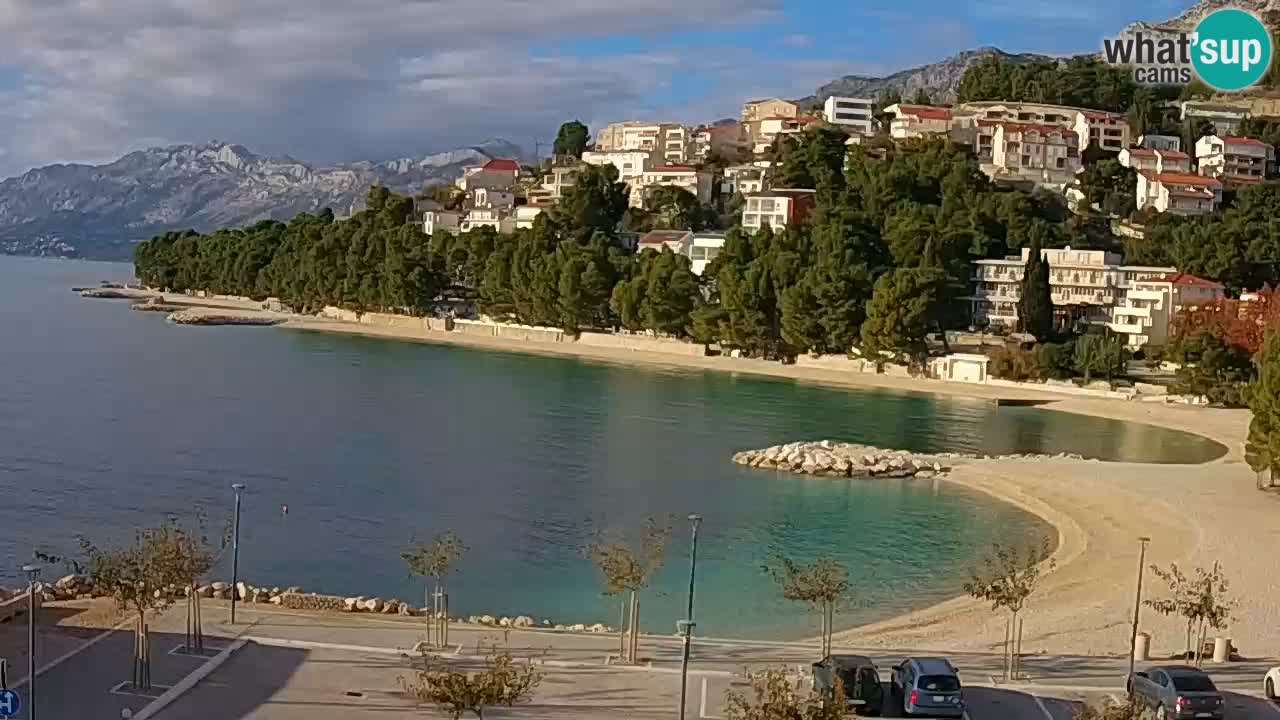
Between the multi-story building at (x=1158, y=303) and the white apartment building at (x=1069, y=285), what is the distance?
118 cm

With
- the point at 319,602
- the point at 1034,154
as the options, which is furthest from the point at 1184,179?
the point at 319,602

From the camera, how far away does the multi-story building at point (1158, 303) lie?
239 feet

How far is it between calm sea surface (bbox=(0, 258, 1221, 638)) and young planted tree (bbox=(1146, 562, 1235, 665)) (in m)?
4.27

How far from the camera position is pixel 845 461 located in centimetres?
4141

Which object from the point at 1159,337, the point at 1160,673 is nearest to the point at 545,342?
the point at 1159,337

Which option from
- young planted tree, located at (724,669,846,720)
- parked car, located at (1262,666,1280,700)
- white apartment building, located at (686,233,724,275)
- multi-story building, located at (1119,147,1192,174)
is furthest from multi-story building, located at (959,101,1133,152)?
young planted tree, located at (724,669,846,720)

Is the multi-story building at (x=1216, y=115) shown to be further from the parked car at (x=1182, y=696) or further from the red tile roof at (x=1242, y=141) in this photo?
the parked car at (x=1182, y=696)

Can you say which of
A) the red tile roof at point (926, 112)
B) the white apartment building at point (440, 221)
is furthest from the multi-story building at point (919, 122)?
the white apartment building at point (440, 221)

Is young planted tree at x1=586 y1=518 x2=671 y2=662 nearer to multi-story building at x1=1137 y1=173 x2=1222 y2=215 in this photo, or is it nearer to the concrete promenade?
the concrete promenade

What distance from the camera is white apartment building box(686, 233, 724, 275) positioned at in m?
89.9

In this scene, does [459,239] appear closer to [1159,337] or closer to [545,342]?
[545,342]

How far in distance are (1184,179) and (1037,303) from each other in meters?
29.4

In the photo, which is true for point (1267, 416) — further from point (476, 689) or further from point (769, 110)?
point (769, 110)

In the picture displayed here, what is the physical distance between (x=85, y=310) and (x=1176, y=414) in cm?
9317
